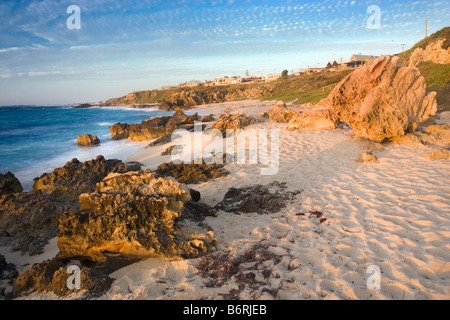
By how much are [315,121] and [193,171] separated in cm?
650

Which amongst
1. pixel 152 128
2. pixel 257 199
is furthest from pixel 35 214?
pixel 152 128

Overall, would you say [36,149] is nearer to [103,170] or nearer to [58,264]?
[103,170]

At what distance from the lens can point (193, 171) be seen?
7262mm

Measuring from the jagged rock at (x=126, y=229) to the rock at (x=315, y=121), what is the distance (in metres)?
8.87

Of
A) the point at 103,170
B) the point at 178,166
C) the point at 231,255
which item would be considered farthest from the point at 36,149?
the point at 231,255

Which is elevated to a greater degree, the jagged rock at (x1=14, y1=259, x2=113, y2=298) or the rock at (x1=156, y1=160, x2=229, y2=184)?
the rock at (x1=156, y1=160, x2=229, y2=184)

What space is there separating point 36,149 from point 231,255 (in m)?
19.2

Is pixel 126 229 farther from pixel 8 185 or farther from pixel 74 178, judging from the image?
pixel 8 185

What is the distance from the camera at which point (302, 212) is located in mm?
4539

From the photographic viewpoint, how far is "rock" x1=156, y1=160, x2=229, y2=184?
6.95 meters

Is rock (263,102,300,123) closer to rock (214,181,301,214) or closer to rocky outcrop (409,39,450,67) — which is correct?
rock (214,181,301,214)

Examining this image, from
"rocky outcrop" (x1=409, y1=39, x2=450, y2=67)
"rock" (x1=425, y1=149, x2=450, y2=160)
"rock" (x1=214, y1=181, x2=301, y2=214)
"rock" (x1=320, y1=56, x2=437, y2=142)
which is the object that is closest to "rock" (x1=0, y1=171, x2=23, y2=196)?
"rock" (x1=214, y1=181, x2=301, y2=214)

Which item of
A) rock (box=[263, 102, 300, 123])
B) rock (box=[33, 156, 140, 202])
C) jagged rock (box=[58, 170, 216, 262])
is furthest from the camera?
rock (box=[263, 102, 300, 123])

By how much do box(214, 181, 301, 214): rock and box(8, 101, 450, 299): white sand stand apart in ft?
0.65
